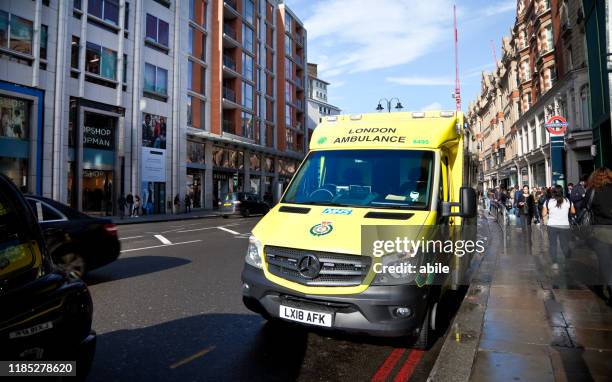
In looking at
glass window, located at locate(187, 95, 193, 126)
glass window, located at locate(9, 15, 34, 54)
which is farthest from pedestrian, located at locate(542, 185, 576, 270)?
glass window, located at locate(187, 95, 193, 126)

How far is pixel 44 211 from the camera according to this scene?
6.65 meters

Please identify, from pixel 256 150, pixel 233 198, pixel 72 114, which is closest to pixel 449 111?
pixel 233 198

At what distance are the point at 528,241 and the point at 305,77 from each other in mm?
51375

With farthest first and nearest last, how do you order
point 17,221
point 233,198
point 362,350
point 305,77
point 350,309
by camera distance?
1. point 305,77
2. point 233,198
3. point 362,350
4. point 350,309
5. point 17,221

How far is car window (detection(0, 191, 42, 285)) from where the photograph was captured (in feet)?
7.84

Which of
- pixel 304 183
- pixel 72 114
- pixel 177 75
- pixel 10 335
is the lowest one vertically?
pixel 10 335

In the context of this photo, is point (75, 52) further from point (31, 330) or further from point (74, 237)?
point (31, 330)

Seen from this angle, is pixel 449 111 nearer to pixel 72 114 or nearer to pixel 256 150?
pixel 72 114

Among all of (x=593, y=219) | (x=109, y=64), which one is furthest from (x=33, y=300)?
(x=109, y=64)

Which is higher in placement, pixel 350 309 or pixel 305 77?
pixel 305 77

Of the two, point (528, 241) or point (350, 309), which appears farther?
point (528, 241)

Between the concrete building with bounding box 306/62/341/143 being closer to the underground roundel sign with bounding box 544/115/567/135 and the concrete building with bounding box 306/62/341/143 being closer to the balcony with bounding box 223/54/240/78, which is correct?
the balcony with bounding box 223/54/240/78

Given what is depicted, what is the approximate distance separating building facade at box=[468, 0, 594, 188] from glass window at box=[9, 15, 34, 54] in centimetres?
2279

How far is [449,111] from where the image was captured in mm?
5617
